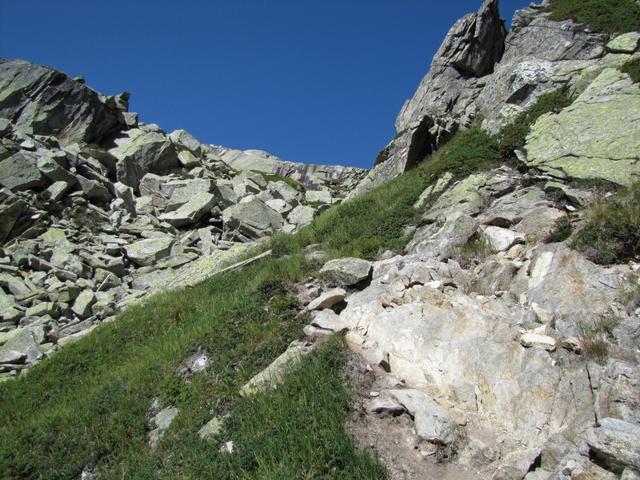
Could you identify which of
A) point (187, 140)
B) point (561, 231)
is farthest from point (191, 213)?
point (561, 231)

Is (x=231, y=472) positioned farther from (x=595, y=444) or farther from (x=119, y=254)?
(x=119, y=254)

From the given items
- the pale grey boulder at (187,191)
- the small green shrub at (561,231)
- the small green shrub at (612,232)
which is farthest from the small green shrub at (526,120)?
the pale grey boulder at (187,191)

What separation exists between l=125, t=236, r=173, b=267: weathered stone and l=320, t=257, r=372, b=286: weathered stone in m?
13.6

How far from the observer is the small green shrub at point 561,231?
8.62m

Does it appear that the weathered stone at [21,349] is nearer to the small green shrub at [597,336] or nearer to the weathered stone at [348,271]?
the weathered stone at [348,271]

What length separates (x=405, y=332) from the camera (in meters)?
7.85

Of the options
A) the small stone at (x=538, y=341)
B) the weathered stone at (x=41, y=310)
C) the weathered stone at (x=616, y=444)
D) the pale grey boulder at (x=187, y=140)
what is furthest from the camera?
the pale grey boulder at (x=187, y=140)

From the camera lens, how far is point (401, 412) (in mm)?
6406

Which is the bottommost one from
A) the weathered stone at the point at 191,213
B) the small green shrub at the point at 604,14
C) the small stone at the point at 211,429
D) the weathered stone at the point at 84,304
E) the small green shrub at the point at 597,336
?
the weathered stone at the point at 84,304

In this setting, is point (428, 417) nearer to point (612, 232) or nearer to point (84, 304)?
point (612, 232)

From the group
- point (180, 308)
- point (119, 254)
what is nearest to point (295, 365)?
point (180, 308)

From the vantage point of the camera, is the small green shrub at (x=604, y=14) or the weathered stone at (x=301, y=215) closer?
the small green shrub at (x=604, y=14)

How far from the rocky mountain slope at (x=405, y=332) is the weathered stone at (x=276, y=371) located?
0.10ft

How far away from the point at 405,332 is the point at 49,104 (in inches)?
1408
